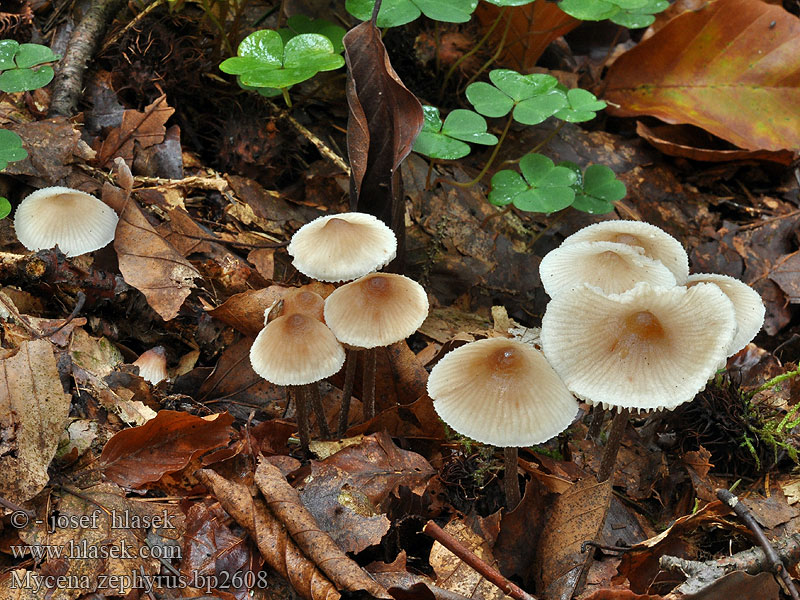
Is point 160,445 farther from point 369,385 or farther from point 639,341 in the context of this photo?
point 639,341

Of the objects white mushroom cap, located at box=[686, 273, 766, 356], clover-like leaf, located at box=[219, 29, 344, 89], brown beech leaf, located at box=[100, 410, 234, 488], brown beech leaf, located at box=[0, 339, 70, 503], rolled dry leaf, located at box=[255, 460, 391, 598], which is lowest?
brown beech leaf, located at box=[100, 410, 234, 488]

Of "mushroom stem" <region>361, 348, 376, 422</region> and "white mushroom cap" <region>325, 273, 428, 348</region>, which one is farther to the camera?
"mushroom stem" <region>361, 348, 376, 422</region>

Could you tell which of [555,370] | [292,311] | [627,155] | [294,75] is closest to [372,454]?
[292,311]

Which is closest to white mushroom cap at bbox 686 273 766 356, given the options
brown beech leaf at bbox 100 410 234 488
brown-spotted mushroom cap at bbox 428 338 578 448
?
brown-spotted mushroom cap at bbox 428 338 578 448

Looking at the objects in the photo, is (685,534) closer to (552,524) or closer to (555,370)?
(552,524)

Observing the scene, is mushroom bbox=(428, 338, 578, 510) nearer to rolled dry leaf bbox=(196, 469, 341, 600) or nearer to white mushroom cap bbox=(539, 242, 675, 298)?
white mushroom cap bbox=(539, 242, 675, 298)

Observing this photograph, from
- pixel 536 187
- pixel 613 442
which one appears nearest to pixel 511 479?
pixel 613 442
